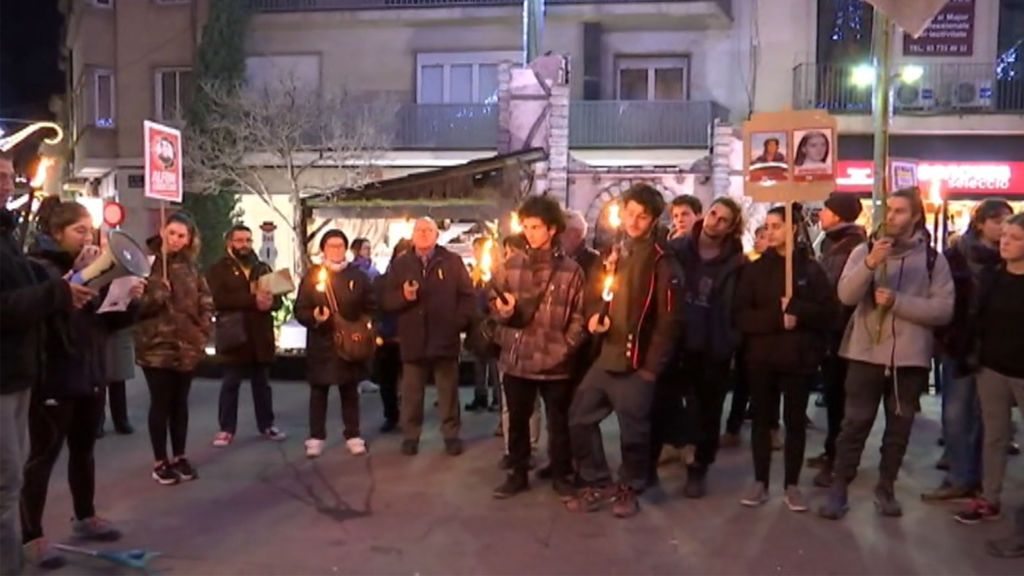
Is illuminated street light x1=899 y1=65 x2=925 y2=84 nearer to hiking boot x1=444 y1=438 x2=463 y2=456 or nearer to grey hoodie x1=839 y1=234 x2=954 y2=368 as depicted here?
grey hoodie x1=839 y1=234 x2=954 y2=368

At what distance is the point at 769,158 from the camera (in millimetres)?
6492

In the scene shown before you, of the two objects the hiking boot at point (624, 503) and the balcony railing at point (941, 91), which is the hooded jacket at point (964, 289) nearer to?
the hiking boot at point (624, 503)

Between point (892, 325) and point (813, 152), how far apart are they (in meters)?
1.28

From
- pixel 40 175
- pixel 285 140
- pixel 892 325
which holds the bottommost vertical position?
pixel 892 325

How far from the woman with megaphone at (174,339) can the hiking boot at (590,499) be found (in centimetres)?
267

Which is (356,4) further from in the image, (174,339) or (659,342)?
(659,342)

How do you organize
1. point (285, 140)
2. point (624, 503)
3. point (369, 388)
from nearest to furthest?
Answer: point (624, 503), point (369, 388), point (285, 140)

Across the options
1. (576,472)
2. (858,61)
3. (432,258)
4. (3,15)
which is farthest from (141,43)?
(576,472)

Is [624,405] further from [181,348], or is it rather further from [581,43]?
[581,43]

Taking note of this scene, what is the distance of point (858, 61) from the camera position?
71.8 feet

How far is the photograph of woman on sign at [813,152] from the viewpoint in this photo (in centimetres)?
639

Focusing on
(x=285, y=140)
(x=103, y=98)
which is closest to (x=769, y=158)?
(x=285, y=140)

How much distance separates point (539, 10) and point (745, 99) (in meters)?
7.59

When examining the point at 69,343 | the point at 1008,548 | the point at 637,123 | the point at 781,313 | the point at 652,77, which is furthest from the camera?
the point at 652,77
